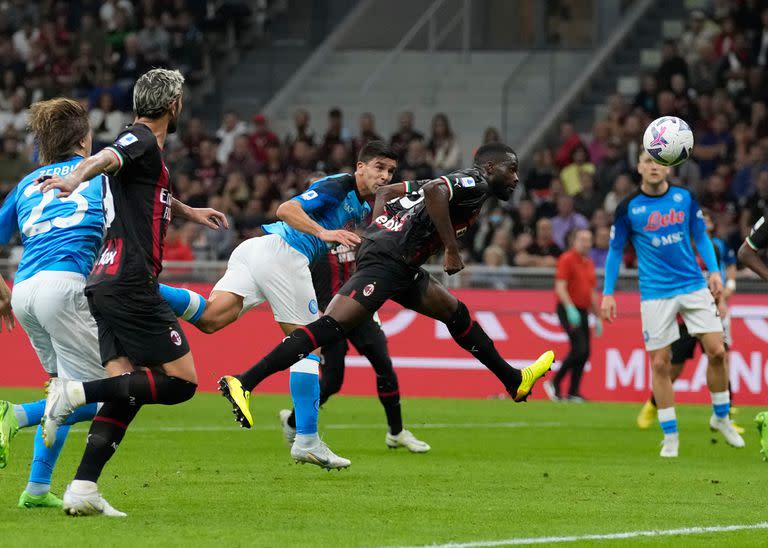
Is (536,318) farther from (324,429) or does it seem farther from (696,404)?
(324,429)

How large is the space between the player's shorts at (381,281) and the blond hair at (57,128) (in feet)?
7.64

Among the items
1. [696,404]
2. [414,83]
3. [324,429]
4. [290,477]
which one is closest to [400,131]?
[414,83]

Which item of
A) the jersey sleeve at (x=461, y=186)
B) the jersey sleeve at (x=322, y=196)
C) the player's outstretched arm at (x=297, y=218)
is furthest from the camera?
the jersey sleeve at (x=322, y=196)

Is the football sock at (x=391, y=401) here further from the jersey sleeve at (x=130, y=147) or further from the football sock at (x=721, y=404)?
the jersey sleeve at (x=130, y=147)

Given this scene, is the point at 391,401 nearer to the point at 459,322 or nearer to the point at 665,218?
the point at 459,322

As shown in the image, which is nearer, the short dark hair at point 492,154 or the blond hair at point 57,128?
the blond hair at point 57,128

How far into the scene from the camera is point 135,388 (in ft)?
25.1

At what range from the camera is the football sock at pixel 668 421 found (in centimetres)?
1205

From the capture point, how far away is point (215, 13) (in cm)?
3112

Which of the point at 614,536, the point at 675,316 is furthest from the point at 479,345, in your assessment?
the point at 614,536

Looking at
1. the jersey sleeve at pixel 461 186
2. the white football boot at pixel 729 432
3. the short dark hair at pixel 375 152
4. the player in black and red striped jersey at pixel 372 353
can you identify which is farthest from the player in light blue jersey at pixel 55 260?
the white football boot at pixel 729 432

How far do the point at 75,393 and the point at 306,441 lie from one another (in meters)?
2.91

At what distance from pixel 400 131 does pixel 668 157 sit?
13232 millimetres

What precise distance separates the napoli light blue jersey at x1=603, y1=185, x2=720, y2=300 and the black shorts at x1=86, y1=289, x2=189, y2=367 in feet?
18.4
